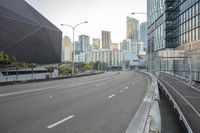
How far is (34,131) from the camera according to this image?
320 inches

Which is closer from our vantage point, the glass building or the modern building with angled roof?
the glass building

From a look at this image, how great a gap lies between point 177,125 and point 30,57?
6941 centimetres

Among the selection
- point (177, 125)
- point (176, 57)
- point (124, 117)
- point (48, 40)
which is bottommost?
point (177, 125)

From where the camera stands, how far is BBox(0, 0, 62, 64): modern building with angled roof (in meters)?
66.4

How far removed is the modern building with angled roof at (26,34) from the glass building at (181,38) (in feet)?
121

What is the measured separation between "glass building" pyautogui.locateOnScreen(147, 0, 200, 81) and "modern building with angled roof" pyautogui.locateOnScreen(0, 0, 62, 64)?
36932mm

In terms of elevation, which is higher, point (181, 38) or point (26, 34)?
point (26, 34)

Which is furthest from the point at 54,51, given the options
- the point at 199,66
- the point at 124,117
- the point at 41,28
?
the point at 124,117

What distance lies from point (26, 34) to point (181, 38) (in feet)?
149

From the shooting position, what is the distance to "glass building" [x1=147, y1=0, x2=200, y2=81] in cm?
5125

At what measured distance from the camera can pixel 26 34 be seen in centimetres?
7644

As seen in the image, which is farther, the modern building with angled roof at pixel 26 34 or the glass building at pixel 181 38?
the modern building with angled roof at pixel 26 34

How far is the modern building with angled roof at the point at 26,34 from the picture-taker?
2616 inches

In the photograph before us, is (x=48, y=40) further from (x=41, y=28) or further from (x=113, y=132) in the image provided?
(x=113, y=132)
